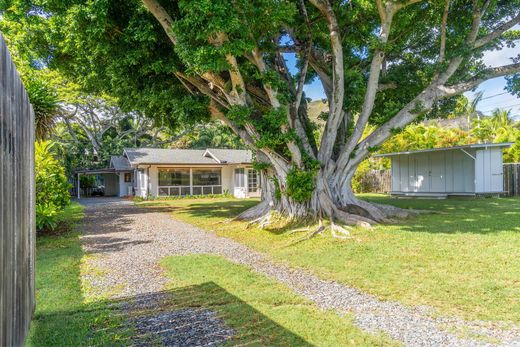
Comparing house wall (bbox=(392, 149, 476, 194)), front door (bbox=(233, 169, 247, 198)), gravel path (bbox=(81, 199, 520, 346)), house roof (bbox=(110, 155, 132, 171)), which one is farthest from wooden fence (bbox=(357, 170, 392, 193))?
gravel path (bbox=(81, 199, 520, 346))

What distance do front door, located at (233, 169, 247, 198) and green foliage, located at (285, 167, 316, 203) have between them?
52.5ft

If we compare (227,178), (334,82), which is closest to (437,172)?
(334,82)

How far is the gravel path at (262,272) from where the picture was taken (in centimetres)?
353

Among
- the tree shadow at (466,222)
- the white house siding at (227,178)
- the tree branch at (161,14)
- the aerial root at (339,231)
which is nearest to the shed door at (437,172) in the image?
the tree shadow at (466,222)

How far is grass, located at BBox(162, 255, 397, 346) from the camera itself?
3445 mm

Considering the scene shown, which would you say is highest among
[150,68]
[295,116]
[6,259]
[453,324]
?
[150,68]

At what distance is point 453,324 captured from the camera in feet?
12.2

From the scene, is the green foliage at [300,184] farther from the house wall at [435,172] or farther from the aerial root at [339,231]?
the house wall at [435,172]

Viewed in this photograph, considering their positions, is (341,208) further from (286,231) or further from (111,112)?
(111,112)

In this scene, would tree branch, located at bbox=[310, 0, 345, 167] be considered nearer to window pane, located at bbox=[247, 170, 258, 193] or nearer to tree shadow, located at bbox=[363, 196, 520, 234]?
tree shadow, located at bbox=[363, 196, 520, 234]

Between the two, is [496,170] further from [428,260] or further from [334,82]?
[428,260]

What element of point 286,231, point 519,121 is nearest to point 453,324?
point 286,231

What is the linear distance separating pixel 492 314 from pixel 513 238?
4.64 meters

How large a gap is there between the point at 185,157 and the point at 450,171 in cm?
1691
